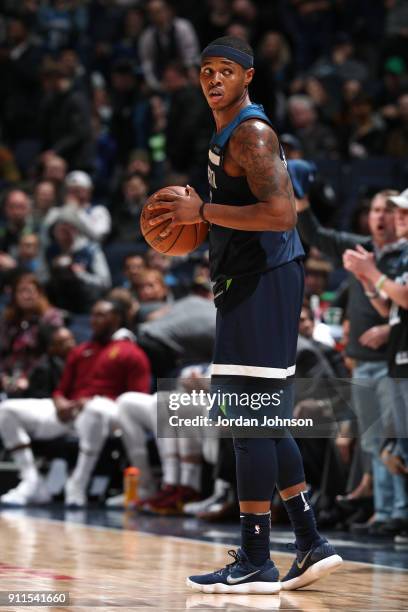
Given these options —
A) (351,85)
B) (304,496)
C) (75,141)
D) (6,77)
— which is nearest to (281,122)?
(351,85)

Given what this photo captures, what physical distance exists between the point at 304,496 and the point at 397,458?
7.22 ft

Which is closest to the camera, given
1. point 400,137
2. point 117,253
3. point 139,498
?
point 139,498

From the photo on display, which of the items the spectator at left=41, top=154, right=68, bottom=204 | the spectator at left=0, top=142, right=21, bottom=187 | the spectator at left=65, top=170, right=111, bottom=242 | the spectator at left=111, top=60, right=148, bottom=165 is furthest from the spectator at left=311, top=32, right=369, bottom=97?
the spectator at left=0, top=142, right=21, bottom=187

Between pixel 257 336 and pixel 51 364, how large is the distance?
5.85 meters

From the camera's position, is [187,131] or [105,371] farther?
[187,131]

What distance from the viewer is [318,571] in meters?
4.50

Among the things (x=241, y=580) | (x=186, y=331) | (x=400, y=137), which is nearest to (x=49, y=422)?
(x=186, y=331)

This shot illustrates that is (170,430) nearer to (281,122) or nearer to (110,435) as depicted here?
(110,435)

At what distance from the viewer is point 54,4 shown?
54.0ft

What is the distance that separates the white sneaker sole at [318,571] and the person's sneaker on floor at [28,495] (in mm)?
4792

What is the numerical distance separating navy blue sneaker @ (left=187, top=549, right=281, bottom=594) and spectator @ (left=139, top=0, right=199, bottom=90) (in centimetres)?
1037

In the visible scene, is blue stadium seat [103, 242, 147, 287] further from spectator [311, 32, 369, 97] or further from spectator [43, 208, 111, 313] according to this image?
spectator [311, 32, 369, 97]

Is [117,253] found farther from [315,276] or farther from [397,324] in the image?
[397,324]

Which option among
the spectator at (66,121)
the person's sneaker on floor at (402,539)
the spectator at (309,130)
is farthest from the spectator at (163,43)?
the person's sneaker on floor at (402,539)
